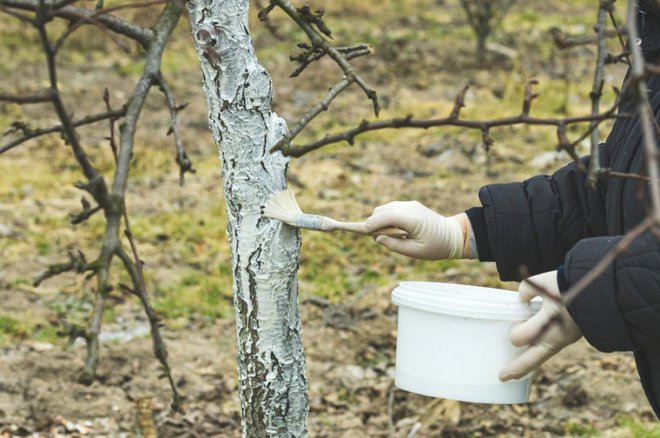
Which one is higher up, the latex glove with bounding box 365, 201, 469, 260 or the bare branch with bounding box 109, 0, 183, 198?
the bare branch with bounding box 109, 0, 183, 198

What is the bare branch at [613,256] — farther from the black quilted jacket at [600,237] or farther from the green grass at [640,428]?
the green grass at [640,428]

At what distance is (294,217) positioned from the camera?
219cm

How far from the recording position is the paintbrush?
85.9 inches

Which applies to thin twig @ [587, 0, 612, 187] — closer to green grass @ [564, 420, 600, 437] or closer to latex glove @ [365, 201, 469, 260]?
latex glove @ [365, 201, 469, 260]

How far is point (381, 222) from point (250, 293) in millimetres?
366

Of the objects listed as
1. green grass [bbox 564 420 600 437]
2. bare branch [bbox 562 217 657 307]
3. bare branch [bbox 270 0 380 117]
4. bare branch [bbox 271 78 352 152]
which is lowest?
green grass [bbox 564 420 600 437]

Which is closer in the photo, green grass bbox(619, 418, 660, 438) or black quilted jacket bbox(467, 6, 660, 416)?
black quilted jacket bbox(467, 6, 660, 416)

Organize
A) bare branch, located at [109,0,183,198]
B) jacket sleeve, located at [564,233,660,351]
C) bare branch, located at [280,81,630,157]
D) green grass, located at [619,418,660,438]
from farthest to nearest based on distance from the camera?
green grass, located at [619,418,660,438]
jacket sleeve, located at [564,233,660,351]
bare branch, located at [109,0,183,198]
bare branch, located at [280,81,630,157]

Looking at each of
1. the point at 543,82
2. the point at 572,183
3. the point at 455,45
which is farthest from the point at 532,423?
the point at 455,45

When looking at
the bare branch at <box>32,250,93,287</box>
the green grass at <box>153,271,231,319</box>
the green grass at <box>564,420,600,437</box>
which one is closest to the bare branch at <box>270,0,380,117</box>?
the bare branch at <box>32,250,93,287</box>

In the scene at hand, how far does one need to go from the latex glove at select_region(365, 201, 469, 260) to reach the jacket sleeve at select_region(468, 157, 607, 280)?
3.7 inches

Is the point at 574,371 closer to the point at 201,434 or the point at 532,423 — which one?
the point at 532,423

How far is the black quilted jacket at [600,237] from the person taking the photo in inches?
76.2

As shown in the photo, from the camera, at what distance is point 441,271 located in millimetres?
5102
